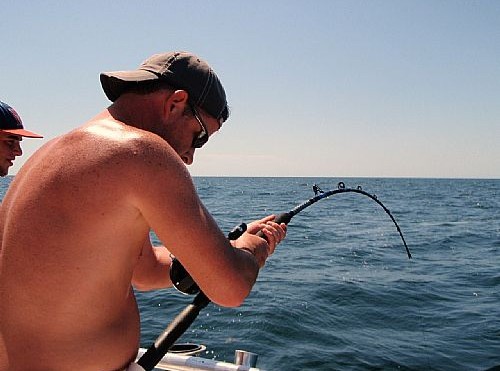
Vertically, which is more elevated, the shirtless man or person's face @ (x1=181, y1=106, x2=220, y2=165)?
person's face @ (x1=181, y1=106, x2=220, y2=165)

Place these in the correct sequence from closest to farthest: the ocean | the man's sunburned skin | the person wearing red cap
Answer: the man's sunburned skin, the person wearing red cap, the ocean

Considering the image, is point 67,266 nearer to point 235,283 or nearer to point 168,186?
point 168,186

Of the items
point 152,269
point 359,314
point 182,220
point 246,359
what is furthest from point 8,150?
point 359,314

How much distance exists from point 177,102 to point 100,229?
0.52 meters

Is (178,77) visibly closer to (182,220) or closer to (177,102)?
(177,102)

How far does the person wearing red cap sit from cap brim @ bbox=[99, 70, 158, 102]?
1.97 m

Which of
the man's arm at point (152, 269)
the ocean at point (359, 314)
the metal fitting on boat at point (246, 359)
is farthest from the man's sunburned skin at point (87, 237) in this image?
the ocean at point (359, 314)

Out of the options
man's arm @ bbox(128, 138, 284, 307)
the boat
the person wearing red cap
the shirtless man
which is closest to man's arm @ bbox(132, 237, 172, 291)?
the boat

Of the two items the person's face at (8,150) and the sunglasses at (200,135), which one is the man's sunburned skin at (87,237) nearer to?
the sunglasses at (200,135)

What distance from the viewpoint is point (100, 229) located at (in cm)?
149

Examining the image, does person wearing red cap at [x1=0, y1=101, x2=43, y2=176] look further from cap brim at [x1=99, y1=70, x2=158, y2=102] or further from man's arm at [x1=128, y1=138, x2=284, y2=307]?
man's arm at [x1=128, y1=138, x2=284, y2=307]

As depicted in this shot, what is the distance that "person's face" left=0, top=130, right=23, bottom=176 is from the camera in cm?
353

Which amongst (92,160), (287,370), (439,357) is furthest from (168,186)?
(439,357)

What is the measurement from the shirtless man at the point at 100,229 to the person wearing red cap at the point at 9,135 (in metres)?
2.04
